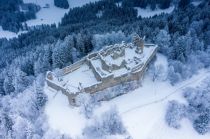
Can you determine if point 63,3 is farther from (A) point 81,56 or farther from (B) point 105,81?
(B) point 105,81

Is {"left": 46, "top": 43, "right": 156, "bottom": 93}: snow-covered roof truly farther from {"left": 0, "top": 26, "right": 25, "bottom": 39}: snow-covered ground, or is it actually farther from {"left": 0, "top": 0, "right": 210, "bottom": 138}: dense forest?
{"left": 0, "top": 26, "right": 25, "bottom": 39}: snow-covered ground

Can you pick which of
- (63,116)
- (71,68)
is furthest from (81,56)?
(63,116)

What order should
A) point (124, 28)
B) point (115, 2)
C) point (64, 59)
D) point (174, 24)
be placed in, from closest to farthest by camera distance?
point (64, 59) → point (174, 24) → point (124, 28) → point (115, 2)

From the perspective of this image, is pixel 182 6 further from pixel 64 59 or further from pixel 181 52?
pixel 64 59

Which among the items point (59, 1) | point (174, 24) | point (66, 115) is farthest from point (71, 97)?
point (59, 1)

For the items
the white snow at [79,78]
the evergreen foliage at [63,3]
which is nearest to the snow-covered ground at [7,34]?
the evergreen foliage at [63,3]

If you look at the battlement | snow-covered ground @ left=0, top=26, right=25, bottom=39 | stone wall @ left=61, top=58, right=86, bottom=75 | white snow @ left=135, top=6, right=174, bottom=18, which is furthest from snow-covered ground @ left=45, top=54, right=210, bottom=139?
snow-covered ground @ left=0, top=26, right=25, bottom=39

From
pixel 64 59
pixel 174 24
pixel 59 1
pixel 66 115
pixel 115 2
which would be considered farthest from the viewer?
pixel 59 1
